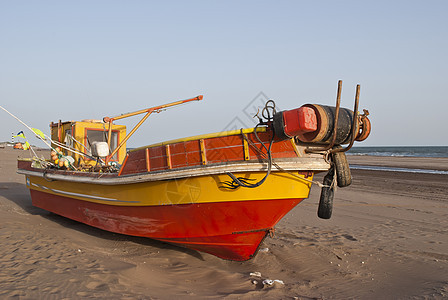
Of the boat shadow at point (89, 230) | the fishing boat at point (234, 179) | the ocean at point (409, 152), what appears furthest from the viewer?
the ocean at point (409, 152)

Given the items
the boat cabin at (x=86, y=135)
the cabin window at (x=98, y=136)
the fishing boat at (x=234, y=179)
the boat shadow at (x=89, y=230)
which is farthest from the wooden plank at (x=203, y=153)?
the cabin window at (x=98, y=136)

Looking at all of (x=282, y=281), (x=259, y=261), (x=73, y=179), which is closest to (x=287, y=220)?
(x=259, y=261)

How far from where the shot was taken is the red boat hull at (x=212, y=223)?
4852 millimetres

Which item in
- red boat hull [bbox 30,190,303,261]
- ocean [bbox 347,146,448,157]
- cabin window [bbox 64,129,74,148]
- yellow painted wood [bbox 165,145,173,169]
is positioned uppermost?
cabin window [bbox 64,129,74,148]

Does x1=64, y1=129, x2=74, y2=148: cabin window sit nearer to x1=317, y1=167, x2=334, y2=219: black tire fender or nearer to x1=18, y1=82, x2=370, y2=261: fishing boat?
x1=18, y1=82, x2=370, y2=261: fishing boat

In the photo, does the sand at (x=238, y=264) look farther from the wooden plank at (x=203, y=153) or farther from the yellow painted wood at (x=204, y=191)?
the wooden plank at (x=203, y=153)

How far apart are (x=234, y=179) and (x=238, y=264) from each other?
1778 mm

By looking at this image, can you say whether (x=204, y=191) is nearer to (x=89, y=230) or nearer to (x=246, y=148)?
(x=246, y=148)

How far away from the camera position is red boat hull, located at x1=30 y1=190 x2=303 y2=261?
485 centimetres

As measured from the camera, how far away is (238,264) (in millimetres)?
5500

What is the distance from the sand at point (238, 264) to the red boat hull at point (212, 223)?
1.16 ft

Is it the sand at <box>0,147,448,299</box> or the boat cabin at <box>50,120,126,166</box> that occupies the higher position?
the boat cabin at <box>50,120,126,166</box>

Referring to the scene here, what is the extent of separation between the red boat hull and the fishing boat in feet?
0.05

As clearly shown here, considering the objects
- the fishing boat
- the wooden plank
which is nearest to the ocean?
the fishing boat
